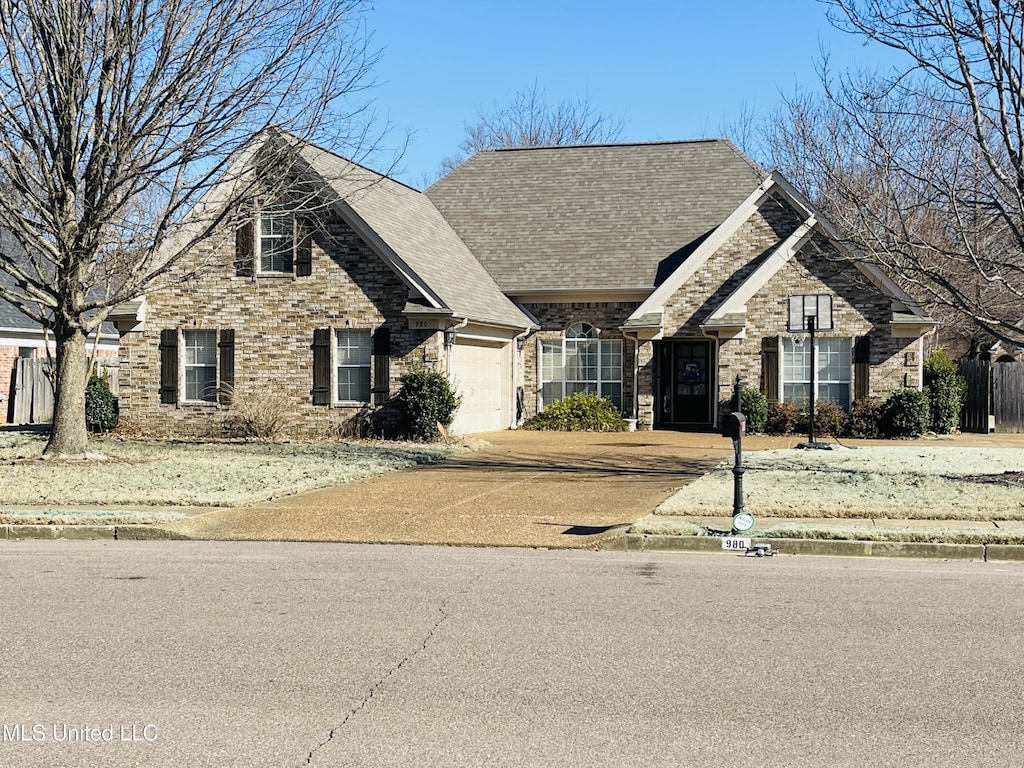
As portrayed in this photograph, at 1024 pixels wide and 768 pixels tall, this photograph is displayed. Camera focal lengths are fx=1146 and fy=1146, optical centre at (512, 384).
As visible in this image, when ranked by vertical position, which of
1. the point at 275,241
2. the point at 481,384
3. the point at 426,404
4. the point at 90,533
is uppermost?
the point at 275,241

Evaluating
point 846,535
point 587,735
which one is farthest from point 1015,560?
point 587,735

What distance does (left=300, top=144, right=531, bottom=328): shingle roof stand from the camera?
24984 mm

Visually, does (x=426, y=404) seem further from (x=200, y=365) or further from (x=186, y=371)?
(x=186, y=371)

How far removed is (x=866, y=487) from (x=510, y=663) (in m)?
9.74

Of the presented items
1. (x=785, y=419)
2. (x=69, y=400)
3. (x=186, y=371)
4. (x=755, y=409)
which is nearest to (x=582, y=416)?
(x=755, y=409)

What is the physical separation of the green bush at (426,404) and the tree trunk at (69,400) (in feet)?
22.2

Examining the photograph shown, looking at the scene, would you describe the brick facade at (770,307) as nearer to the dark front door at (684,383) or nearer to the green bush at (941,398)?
the dark front door at (684,383)

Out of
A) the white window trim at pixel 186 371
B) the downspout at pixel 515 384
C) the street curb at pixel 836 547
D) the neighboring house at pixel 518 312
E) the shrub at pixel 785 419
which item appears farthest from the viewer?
the downspout at pixel 515 384

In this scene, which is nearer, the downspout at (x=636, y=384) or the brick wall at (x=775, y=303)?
the brick wall at (x=775, y=303)

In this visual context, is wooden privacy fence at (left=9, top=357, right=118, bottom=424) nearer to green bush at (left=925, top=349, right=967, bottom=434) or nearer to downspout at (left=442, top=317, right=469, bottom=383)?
downspout at (left=442, top=317, right=469, bottom=383)

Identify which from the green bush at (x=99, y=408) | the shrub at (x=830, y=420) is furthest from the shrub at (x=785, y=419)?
the green bush at (x=99, y=408)

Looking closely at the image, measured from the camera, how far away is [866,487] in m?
15.5

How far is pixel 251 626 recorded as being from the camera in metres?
8.04

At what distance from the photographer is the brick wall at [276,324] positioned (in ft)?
81.8
